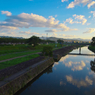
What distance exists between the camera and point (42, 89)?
14961 mm

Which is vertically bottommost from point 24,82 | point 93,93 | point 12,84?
point 93,93

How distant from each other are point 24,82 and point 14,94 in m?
2.72

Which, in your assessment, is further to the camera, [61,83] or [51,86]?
[61,83]

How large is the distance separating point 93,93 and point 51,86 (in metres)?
6.88

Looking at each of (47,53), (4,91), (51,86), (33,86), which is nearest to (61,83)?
(51,86)

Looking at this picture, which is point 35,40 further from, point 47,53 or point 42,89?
point 42,89

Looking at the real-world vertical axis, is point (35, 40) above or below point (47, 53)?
above

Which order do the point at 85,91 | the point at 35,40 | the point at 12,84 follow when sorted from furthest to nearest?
1. the point at 35,40
2. the point at 85,91
3. the point at 12,84

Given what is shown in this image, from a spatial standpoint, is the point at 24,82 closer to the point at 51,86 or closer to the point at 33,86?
the point at 33,86

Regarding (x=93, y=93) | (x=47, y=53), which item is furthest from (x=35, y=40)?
(x=93, y=93)

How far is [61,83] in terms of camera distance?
17.4 meters

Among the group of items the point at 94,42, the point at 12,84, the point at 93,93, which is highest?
the point at 94,42

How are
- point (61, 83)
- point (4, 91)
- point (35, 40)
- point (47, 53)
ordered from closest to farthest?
point (4, 91) → point (61, 83) → point (47, 53) → point (35, 40)

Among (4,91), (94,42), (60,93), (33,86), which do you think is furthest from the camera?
(94,42)
